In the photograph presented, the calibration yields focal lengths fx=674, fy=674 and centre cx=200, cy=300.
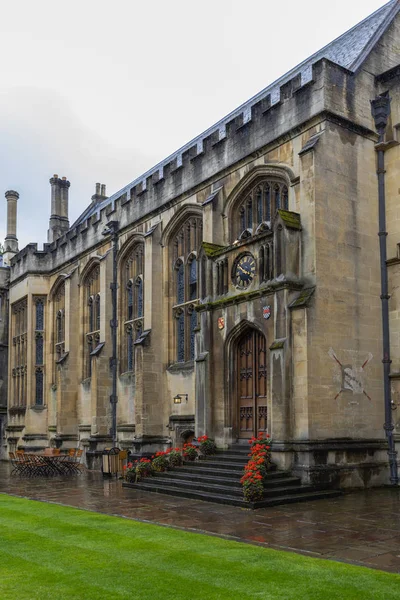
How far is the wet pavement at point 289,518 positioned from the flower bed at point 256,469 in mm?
430

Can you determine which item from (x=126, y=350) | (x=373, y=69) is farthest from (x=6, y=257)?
(x=373, y=69)

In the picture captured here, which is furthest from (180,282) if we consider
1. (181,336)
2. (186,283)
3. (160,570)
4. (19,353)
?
(160,570)

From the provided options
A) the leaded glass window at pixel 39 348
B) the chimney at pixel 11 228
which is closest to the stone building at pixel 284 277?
the leaded glass window at pixel 39 348

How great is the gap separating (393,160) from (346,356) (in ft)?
17.8

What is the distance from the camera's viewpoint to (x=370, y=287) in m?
17.4

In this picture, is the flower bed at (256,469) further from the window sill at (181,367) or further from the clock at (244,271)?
the window sill at (181,367)

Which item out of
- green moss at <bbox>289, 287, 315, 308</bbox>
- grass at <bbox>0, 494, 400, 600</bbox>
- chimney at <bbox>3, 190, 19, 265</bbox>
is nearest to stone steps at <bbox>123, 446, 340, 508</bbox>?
green moss at <bbox>289, 287, 315, 308</bbox>

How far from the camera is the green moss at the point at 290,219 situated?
1650cm

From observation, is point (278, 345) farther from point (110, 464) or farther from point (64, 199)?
point (64, 199)

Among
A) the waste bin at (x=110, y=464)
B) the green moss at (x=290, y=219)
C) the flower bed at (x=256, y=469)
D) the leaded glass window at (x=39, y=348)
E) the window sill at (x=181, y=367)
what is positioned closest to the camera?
the flower bed at (x=256, y=469)

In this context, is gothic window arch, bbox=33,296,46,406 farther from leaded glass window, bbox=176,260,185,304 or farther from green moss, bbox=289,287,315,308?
green moss, bbox=289,287,315,308

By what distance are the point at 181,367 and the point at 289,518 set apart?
35.1 ft

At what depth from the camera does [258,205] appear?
19609 mm

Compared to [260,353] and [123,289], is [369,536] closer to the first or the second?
[260,353]
